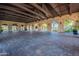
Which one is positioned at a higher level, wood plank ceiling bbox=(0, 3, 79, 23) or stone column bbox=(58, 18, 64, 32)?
wood plank ceiling bbox=(0, 3, 79, 23)

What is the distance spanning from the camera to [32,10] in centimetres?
247

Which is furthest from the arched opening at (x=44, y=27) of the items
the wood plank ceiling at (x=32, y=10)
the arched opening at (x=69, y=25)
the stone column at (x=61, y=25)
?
the arched opening at (x=69, y=25)

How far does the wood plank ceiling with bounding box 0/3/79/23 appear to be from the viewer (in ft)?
7.94

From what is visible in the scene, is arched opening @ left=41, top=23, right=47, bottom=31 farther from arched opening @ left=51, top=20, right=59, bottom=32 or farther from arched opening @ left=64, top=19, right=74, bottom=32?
arched opening @ left=64, top=19, right=74, bottom=32

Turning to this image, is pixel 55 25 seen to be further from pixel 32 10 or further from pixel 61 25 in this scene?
pixel 32 10

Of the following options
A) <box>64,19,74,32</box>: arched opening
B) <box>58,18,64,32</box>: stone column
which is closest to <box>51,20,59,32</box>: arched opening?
<box>58,18,64,32</box>: stone column

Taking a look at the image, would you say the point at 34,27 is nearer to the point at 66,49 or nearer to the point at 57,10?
the point at 57,10

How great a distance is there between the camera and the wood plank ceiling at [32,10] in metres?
2.42

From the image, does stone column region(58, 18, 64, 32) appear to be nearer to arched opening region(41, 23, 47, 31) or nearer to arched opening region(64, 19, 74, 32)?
arched opening region(64, 19, 74, 32)

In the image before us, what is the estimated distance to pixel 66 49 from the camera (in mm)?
2461

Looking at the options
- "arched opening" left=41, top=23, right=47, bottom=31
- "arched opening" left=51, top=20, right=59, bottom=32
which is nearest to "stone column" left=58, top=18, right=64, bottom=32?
"arched opening" left=51, top=20, right=59, bottom=32

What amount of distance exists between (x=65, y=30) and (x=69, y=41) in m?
0.20

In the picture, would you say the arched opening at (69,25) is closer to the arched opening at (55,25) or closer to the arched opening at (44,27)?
the arched opening at (55,25)

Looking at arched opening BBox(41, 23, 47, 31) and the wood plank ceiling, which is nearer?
the wood plank ceiling
